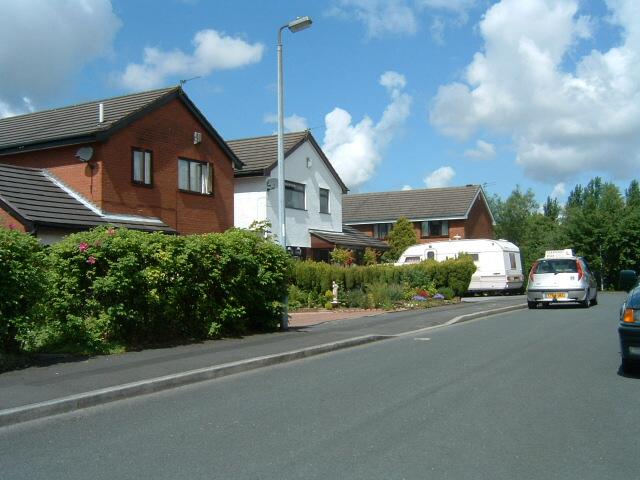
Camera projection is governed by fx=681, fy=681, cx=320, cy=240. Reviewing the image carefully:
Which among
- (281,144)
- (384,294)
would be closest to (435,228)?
(384,294)

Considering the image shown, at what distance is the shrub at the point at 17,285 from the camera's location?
9.58 meters

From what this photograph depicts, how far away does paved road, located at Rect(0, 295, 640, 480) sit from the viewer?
18.2 feet

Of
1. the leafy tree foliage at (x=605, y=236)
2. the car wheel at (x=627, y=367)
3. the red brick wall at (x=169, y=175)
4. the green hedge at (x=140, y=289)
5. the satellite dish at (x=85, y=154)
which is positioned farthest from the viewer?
the leafy tree foliage at (x=605, y=236)

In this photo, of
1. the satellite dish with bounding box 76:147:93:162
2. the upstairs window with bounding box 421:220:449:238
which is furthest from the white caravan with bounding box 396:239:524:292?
the satellite dish with bounding box 76:147:93:162

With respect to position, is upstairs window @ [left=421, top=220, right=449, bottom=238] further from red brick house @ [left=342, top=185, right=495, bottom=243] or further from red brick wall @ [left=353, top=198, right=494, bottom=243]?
red brick wall @ [left=353, top=198, right=494, bottom=243]

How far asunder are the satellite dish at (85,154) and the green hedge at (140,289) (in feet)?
28.1

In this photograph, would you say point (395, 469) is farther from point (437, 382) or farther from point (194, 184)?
point (194, 184)

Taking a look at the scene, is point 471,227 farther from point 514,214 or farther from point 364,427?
point 364,427

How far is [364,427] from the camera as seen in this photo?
679cm

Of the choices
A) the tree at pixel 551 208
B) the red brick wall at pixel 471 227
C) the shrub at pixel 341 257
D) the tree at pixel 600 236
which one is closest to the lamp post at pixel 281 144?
the shrub at pixel 341 257

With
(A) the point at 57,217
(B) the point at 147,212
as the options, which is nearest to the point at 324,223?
(B) the point at 147,212

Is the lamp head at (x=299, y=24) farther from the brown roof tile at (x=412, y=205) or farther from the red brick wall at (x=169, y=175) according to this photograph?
the brown roof tile at (x=412, y=205)

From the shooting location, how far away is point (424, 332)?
632 inches

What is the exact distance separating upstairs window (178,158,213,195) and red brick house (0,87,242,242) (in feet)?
0.12
